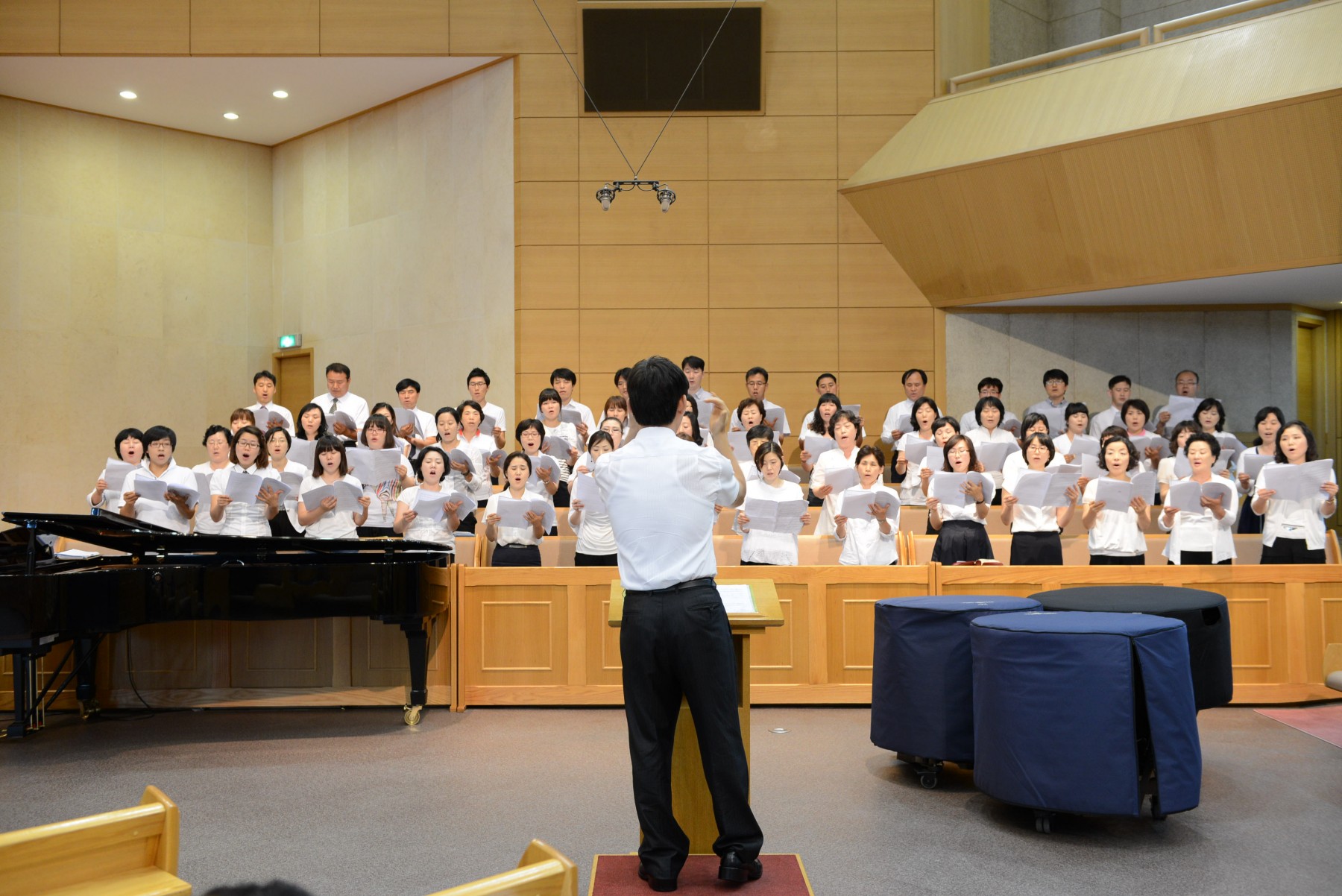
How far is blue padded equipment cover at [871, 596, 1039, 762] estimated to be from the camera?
14.4 ft

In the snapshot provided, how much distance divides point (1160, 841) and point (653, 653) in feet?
6.67

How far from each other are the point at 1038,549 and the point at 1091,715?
2919mm

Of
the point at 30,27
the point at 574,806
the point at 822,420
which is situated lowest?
the point at 574,806

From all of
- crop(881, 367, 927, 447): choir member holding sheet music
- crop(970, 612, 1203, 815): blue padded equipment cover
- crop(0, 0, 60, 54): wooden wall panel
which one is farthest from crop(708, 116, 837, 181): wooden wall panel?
crop(970, 612, 1203, 815): blue padded equipment cover

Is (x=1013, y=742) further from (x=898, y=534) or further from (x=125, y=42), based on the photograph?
(x=125, y=42)

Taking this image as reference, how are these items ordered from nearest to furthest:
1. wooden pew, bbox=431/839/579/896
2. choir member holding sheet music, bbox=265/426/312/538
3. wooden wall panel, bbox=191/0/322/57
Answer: wooden pew, bbox=431/839/579/896 → choir member holding sheet music, bbox=265/426/312/538 → wooden wall panel, bbox=191/0/322/57

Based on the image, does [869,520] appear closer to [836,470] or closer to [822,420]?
[836,470]

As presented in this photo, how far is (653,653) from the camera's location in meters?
3.06

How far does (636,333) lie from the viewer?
10711 mm

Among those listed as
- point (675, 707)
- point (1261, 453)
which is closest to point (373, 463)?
point (675, 707)

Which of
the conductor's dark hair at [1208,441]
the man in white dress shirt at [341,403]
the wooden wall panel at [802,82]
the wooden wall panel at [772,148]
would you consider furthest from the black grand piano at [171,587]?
the wooden wall panel at [802,82]

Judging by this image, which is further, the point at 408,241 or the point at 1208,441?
the point at 408,241

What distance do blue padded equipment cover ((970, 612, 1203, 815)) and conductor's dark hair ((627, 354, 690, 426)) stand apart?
63.7 inches

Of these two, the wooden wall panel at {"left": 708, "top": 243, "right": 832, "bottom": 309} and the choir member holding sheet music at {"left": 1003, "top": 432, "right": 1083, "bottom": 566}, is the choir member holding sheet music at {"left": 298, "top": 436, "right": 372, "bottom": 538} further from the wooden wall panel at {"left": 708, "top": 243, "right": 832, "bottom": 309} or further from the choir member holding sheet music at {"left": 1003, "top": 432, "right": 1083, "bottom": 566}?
the wooden wall panel at {"left": 708, "top": 243, "right": 832, "bottom": 309}
